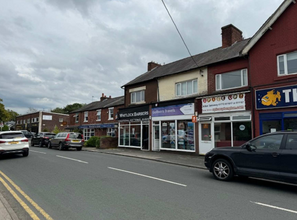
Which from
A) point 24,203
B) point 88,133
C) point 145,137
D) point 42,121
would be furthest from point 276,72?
point 42,121

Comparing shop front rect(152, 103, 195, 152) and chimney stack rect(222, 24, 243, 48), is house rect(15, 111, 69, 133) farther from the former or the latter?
chimney stack rect(222, 24, 243, 48)

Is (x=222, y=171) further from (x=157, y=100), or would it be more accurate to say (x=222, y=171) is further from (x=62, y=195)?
(x=157, y=100)

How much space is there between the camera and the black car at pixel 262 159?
621cm

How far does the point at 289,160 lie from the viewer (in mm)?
6160

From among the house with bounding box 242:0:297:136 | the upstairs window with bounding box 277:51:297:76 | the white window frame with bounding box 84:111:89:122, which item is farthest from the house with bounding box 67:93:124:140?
the upstairs window with bounding box 277:51:297:76

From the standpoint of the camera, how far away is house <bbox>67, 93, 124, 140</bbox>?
2743 centimetres

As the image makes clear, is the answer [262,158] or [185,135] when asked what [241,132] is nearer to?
[185,135]

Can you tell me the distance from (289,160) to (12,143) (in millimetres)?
13600

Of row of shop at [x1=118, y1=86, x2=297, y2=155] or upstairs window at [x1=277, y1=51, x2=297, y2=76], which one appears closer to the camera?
upstairs window at [x1=277, y1=51, x2=297, y2=76]

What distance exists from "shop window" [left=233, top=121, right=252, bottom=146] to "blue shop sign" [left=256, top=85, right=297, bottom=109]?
4.19 ft

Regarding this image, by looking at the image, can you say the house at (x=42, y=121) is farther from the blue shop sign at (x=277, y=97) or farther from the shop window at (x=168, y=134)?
the blue shop sign at (x=277, y=97)

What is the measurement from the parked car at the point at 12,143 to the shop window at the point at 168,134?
9328 mm

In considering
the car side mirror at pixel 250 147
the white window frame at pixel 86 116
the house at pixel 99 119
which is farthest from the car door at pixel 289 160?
the white window frame at pixel 86 116

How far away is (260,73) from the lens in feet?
39.8
